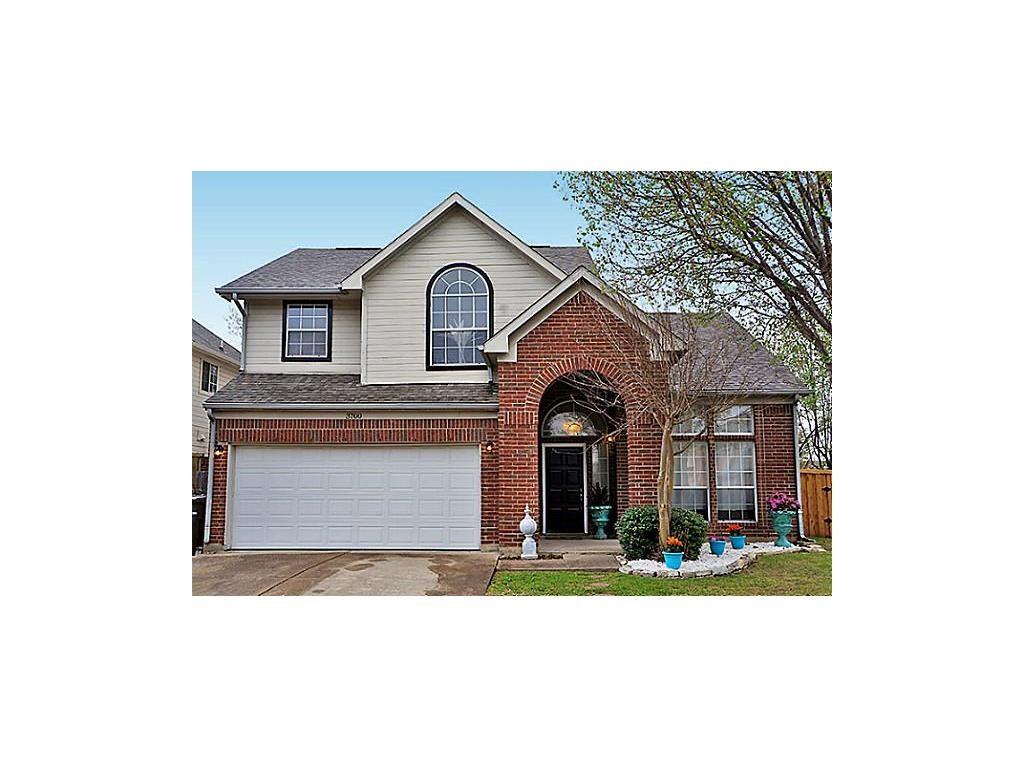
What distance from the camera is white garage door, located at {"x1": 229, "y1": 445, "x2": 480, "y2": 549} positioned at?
485 inches

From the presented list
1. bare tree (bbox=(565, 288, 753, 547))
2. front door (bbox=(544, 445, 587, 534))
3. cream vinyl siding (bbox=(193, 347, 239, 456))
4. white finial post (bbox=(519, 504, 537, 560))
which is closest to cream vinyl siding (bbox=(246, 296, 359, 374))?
cream vinyl siding (bbox=(193, 347, 239, 456))

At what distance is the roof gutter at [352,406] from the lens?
12.5 meters

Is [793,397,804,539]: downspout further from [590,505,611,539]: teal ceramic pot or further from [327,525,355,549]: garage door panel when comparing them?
[327,525,355,549]: garage door panel

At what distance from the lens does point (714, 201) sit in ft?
35.9

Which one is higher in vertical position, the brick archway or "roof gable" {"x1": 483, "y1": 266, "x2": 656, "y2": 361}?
"roof gable" {"x1": 483, "y1": 266, "x2": 656, "y2": 361}

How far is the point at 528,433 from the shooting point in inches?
476

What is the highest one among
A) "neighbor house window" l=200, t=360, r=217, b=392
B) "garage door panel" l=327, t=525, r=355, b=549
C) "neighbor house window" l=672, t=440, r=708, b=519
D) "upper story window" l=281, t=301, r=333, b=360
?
"upper story window" l=281, t=301, r=333, b=360

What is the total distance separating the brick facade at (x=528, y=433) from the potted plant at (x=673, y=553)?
40.6 inches

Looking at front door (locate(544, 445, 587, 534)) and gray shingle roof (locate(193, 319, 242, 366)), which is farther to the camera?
gray shingle roof (locate(193, 319, 242, 366))

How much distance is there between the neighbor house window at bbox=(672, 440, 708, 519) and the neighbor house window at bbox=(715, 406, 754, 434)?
Answer: 1.18ft

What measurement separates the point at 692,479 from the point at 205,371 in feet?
33.5

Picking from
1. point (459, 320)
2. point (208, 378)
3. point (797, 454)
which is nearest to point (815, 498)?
point (797, 454)

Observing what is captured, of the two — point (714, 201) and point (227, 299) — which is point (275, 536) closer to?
point (227, 299)

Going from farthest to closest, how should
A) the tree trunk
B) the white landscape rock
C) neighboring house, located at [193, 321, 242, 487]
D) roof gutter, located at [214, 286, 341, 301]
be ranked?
neighboring house, located at [193, 321, 242, 487]
roof gutter, located at [214, 286, 341, 301]
the tree trunk
the white landscape rock
